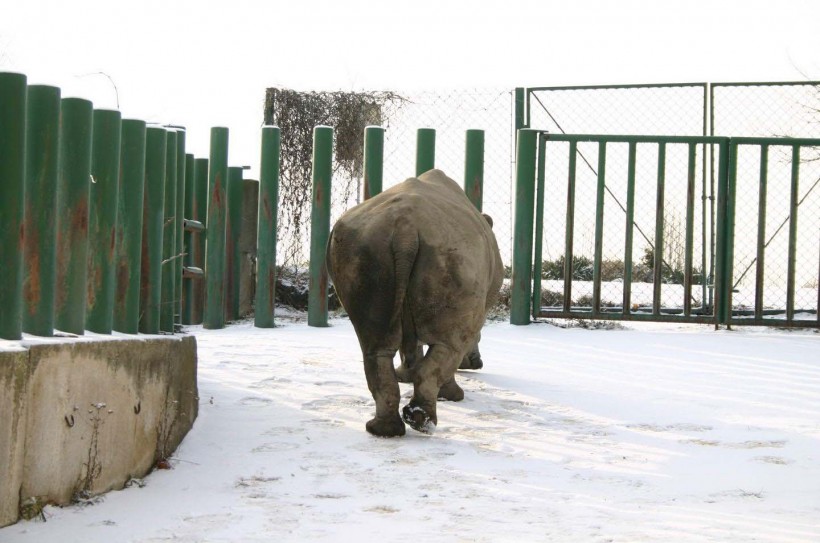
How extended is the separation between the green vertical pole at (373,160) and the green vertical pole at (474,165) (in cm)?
87

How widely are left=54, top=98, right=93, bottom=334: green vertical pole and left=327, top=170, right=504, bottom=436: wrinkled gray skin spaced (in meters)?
1.38

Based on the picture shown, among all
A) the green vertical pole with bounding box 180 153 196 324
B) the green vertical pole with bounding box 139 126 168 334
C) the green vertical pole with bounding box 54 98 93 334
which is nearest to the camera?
the green vertical pole with bounding box 54 98 93 334

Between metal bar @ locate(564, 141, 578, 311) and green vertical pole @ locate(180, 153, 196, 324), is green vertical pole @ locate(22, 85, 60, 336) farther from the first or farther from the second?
metal bar @ locate(564, 141, 578, 311)

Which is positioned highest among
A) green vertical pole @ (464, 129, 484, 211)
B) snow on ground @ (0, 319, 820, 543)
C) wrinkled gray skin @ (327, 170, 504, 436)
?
green vertical pole @ (464, 129, 484, 211)

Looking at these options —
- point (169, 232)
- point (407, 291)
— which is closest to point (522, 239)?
point (169, 232)

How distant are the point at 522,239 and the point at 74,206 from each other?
23.3 ft

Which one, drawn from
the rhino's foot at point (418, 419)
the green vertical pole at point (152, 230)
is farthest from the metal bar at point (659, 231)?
the green vertical pole at point (152, 230)

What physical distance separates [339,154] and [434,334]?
7.76 m

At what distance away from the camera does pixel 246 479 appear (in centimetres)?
436

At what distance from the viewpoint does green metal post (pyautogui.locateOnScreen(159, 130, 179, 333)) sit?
5.70 meters

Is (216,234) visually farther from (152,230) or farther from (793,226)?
(793,226)

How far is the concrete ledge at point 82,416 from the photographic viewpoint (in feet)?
Answer: 10.9

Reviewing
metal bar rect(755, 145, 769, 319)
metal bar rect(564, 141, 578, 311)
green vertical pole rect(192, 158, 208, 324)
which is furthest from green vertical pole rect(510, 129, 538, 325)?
green vertical pole rect(192, 158, 208, 324)

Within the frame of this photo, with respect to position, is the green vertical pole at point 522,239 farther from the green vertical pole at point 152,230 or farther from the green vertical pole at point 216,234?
the green vertical pole at point 152,230
